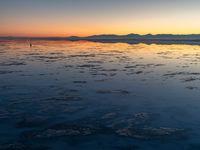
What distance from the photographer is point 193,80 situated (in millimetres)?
15320

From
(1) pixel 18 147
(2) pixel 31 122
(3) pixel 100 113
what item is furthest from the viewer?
(3) pixel 100 113

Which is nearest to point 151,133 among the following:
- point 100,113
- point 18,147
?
point 100,113

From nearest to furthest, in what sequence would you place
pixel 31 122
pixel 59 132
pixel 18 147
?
1. pixel 18 147
2. pixel 59 132
3. pixel 31 122

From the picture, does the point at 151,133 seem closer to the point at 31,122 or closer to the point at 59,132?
the point at 59,132

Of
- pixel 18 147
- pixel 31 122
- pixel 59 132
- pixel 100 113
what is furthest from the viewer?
pixel 100 113

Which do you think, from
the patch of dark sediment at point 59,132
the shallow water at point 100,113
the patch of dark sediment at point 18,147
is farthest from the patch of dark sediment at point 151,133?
the patch of dark sediment at point 18,147

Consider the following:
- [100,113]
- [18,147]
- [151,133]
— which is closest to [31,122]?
→ [18,147]

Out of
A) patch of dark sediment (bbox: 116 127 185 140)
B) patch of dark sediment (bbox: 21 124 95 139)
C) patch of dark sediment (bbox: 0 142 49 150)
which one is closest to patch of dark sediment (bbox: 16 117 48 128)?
patch of dark sediment (bbox: 21 124 95 139)

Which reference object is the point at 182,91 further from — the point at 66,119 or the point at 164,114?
the point at 66,119

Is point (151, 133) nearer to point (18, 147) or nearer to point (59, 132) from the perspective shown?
point (59, 132)

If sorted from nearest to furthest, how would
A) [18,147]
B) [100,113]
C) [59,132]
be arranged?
1. [18,147]
2. [59,132]
3. [100,113]

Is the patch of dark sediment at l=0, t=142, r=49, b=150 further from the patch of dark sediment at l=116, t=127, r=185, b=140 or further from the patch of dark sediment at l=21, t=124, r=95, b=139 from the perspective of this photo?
the patch of dark sediment at l=116, t=127, r=185, b=140

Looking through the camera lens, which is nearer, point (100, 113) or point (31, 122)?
point (31, 122)

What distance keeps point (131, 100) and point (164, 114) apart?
2026mm
